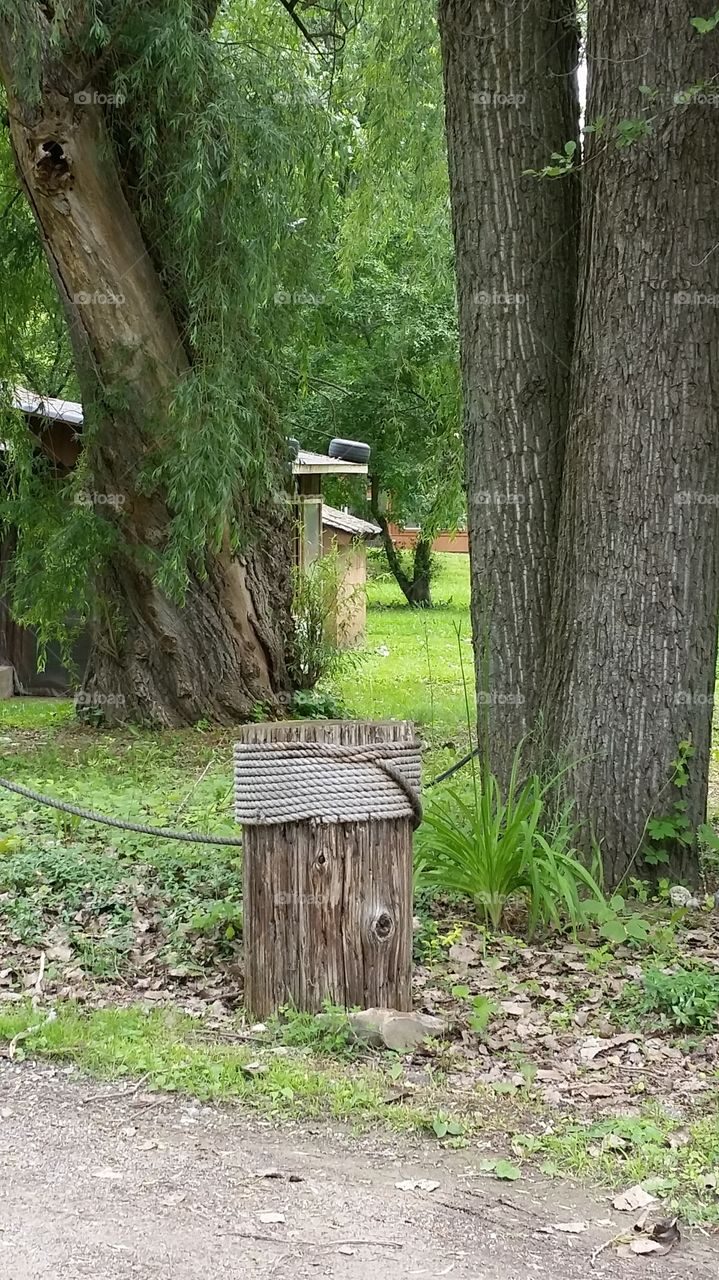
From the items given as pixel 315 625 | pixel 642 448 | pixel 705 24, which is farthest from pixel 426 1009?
pixel 315 625

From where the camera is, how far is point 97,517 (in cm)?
1032

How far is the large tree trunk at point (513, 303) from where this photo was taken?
5520 millimetres

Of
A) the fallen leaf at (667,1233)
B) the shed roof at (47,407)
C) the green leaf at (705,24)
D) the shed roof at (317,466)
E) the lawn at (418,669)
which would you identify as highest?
the green leaf at (705,24)

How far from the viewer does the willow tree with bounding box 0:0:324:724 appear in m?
8.90

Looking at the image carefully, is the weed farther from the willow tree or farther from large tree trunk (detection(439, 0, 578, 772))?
the willow tree

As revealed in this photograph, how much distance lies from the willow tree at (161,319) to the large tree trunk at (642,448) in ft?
14.1

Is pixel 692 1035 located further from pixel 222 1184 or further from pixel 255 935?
pixel 222 1184

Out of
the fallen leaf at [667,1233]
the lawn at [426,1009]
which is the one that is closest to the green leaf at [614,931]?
the lawn at [426,1009]

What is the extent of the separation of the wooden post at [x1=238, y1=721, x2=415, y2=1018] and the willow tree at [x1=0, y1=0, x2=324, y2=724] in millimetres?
5399

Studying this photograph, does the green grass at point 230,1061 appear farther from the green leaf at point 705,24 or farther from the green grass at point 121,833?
the green leaf at point 705,24

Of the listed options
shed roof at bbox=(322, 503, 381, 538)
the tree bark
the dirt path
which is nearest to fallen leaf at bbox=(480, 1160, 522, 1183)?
the dirt path

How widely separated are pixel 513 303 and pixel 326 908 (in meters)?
2.93

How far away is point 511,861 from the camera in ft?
16.3

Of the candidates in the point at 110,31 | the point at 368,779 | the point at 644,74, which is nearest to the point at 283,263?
the point at 110,31
